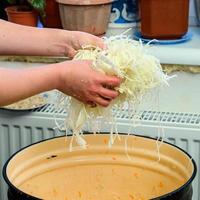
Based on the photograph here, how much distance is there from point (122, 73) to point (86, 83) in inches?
3.6

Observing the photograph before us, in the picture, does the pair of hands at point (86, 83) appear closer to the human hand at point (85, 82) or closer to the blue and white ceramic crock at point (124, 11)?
the human hand at point (85, 82)

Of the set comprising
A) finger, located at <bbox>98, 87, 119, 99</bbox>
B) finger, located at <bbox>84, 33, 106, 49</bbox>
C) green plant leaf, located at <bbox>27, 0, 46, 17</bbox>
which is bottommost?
green plant leaf, located at <bbox>27, 0, 46, 17</bbox>

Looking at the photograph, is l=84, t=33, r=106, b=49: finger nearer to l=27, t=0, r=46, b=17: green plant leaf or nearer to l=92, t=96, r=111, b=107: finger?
l=92, t=96, r=111, b=107: finger

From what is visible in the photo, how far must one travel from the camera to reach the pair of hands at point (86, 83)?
989 mm

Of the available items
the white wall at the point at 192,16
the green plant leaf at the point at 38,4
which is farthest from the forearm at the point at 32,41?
the white wall at the point at 192,16

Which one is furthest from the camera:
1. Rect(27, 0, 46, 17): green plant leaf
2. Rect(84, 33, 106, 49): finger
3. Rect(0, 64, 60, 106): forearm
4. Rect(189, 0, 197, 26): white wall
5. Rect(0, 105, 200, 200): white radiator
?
Rect(189, 0, 197, 26): white wall

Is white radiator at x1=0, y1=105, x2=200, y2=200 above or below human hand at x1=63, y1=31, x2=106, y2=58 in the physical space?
below

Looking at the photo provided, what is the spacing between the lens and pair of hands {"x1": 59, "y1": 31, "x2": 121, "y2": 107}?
0.99 m

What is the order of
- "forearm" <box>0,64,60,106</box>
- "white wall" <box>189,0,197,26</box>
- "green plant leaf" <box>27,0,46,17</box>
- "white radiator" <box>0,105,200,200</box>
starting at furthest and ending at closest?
"white wall" <box>189,0,197,26</box> → "green plant leaf" <box>27,0,46,17</box> → "white radiator" <box>0,105,200,200</box> → "forearm" <box>0,64,60,106</box>

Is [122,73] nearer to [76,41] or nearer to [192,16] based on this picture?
[76,41]

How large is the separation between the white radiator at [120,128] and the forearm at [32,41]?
0.92 feet

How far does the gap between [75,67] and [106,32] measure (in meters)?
0.69

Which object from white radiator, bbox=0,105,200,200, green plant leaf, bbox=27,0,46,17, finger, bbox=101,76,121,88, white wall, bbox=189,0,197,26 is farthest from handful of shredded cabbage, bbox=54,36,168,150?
white wall, bbox=189,0,197,26

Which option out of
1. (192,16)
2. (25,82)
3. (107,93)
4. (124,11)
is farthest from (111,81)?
(192,16)
